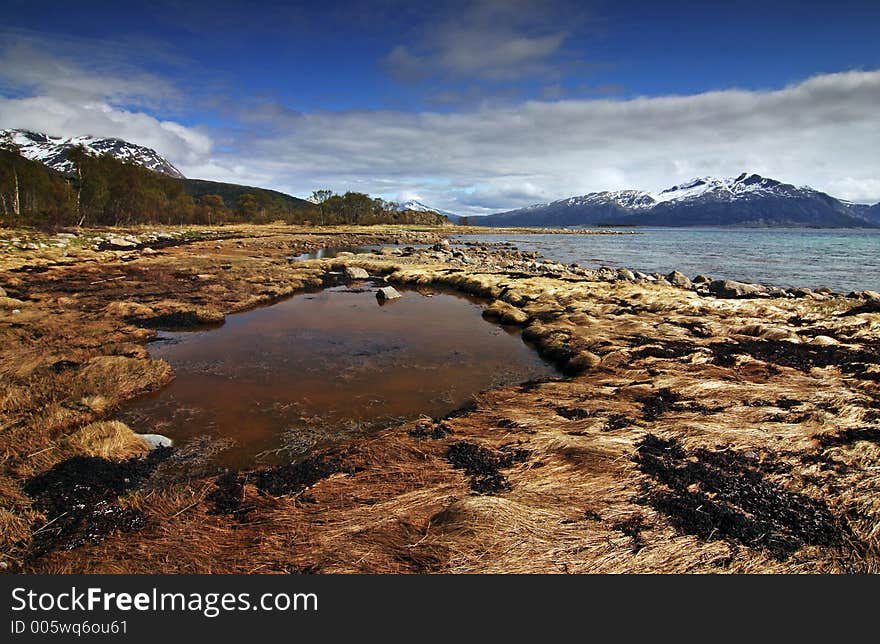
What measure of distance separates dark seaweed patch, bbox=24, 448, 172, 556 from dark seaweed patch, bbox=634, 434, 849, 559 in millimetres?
7237

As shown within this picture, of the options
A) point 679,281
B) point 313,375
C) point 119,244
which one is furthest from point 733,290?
point 119,244

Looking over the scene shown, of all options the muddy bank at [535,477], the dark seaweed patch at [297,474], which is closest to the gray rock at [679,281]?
the muddy bank at [535,477]

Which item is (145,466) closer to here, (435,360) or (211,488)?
(211,488)

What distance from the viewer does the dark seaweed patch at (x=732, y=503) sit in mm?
4793

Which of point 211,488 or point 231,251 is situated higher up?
point 231,251

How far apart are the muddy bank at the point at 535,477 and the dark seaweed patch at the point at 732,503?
0.03 m

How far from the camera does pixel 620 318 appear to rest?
56.3 ft

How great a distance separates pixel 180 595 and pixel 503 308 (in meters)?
17.2

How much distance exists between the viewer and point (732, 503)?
5.45 meters

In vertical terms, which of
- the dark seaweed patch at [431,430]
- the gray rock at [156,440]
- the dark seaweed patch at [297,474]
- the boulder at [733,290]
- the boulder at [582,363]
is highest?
the boulder at [733,290]

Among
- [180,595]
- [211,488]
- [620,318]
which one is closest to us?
[180,595]

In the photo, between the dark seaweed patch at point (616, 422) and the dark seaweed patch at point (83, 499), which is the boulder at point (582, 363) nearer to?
the dark seaweed patch at point (616, 422)

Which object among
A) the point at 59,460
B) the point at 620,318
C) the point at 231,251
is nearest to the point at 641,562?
the point at 59,460

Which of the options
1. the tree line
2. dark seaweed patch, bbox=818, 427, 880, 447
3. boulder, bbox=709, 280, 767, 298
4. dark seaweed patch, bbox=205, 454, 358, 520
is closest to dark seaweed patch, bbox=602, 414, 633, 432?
dark seaweed patch, bbox=818, 427, 880, 447
